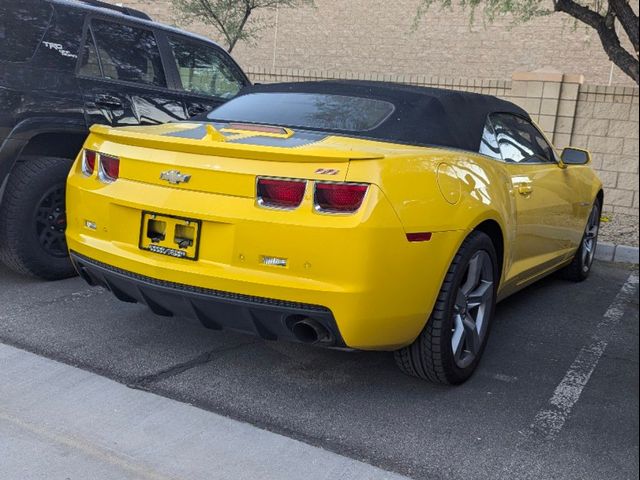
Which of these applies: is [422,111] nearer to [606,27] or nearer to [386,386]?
[386,386]

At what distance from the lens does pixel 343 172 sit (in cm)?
285

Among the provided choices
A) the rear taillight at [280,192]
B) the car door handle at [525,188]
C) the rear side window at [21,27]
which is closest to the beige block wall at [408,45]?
the rear side window at [21,27]

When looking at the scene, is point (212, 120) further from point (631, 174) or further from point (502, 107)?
point (631, 174)

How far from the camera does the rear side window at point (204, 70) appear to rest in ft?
19.8

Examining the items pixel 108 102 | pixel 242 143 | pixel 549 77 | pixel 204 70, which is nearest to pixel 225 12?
pixel 549 77

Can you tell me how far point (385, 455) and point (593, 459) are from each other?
2.86 feet

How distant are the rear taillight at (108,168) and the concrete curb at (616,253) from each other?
17.9ft

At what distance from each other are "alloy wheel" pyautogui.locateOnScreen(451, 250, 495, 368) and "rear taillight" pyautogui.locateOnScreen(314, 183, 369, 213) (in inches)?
32.9

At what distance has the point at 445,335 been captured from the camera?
323 centimetres

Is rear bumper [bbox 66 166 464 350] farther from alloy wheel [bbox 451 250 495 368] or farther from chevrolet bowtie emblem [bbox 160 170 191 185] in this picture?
alloy wheel [bbox 451 250 495 368]

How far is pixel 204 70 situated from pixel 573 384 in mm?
4335

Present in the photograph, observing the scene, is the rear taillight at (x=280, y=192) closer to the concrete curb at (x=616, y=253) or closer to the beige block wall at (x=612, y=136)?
the concrete curb at (x=616, y=253)

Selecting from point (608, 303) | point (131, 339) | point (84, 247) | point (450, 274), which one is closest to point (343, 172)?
point (450, 274)

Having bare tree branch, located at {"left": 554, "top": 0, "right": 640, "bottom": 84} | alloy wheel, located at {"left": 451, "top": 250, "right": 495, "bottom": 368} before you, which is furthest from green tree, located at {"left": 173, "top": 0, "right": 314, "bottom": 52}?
alloy wheel, located at {"left": 451, "top": 250, "right": 495, "bottom": 368}
